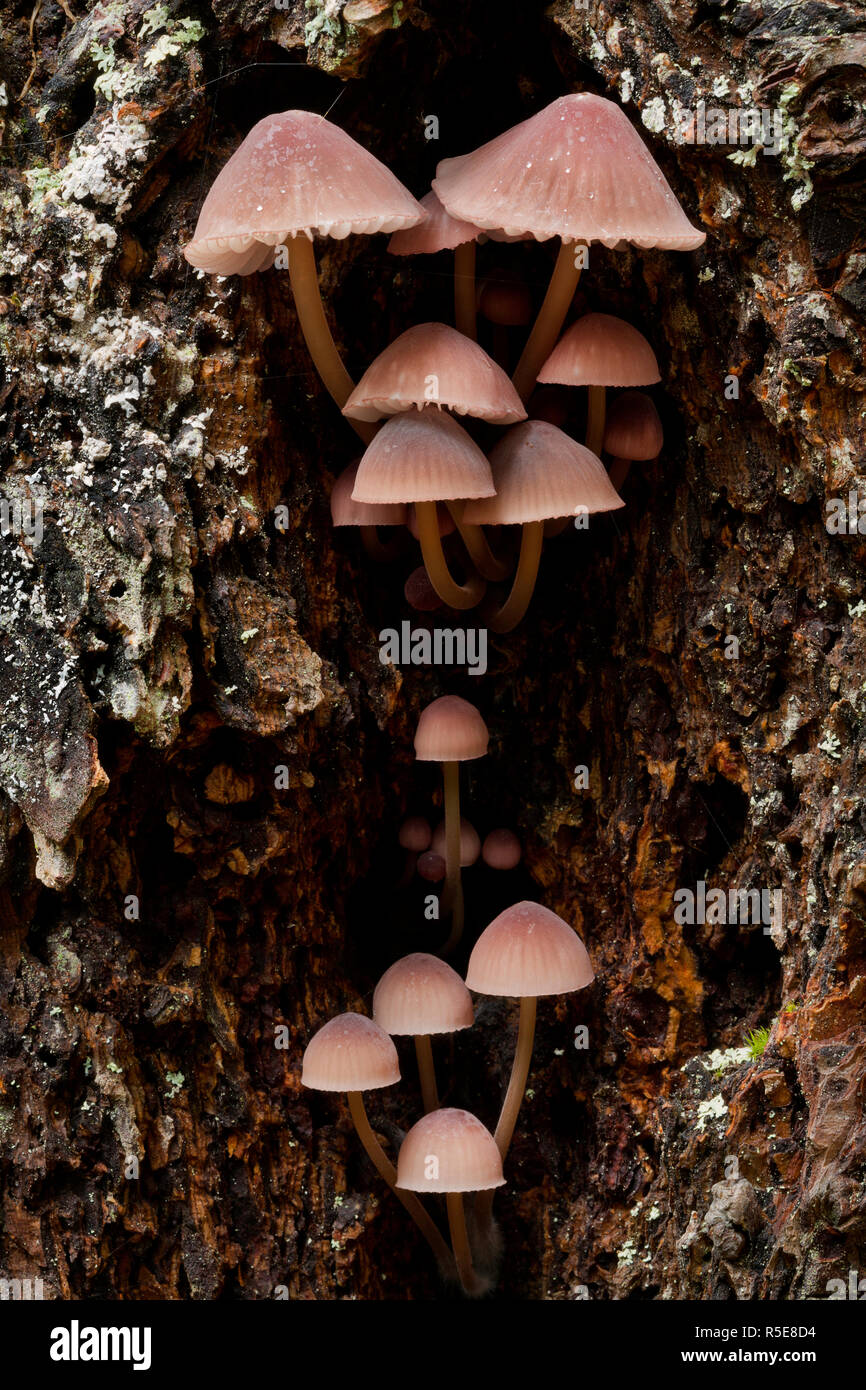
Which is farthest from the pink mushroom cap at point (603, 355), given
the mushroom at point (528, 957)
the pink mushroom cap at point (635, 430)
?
the mushroom at point (528, 957)

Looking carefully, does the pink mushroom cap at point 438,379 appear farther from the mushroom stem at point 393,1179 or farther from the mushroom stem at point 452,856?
the mushroom stem at point 393,1179

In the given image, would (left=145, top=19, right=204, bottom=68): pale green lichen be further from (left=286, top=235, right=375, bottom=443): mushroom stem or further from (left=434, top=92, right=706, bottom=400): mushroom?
(left=434, top=92, right=706, bottom=400): mushroom

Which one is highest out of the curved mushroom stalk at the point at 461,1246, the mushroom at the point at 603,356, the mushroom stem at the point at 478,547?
the mushroom at the point at 603,356

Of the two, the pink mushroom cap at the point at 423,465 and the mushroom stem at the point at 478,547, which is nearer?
the pink mushroom cap at the point at 423,465

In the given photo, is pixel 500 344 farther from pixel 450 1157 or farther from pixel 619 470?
pixel 450 1157

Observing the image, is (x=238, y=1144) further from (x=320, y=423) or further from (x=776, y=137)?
(x=776, y=137)

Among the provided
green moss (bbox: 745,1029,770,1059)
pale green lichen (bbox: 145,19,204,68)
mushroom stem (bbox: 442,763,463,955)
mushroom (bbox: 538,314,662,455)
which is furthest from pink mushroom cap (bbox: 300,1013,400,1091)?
pale green lichen (bbox: 145,19,204,68)
